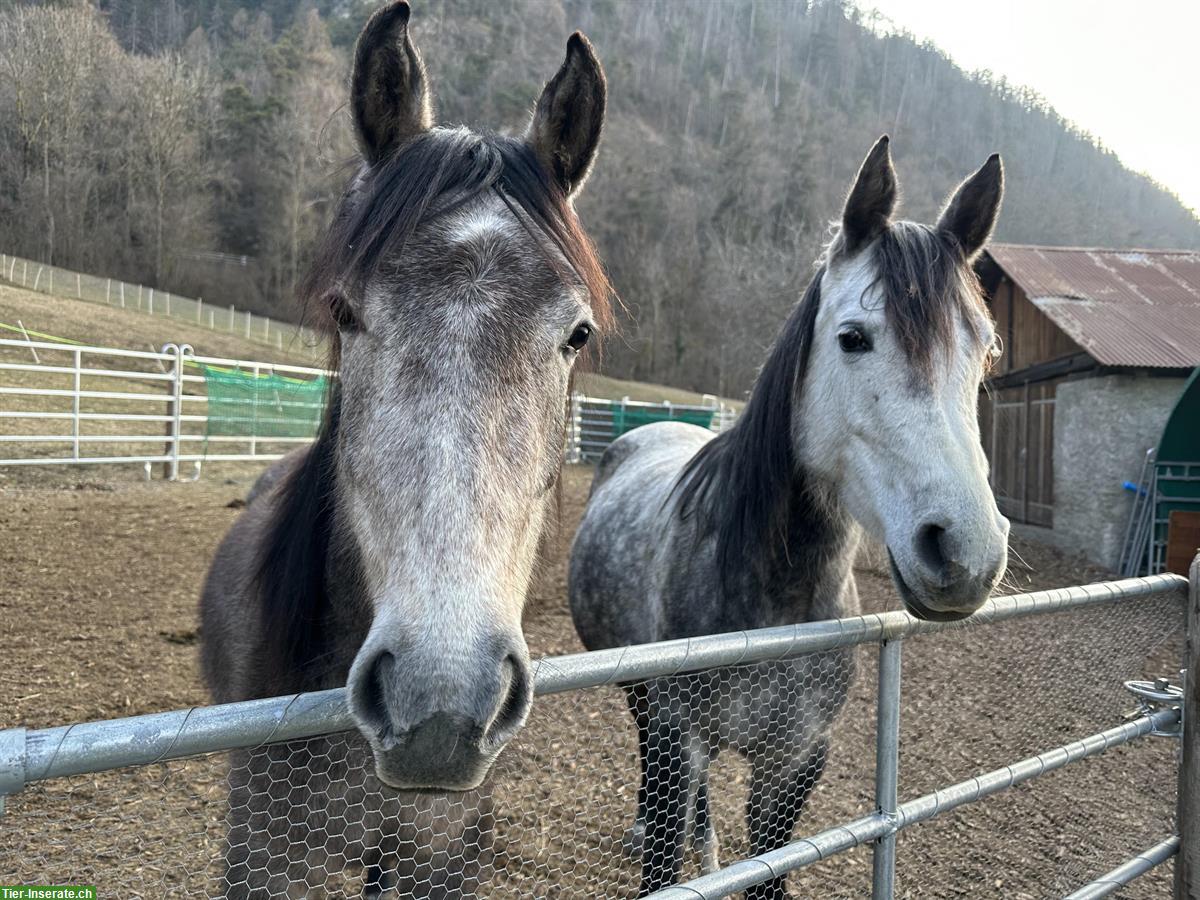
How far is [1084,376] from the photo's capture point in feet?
38.1

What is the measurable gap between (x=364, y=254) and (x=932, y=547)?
1.53 meters

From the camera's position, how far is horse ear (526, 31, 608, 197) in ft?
5.73

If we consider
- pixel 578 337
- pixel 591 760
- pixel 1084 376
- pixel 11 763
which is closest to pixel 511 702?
pixel 11 763

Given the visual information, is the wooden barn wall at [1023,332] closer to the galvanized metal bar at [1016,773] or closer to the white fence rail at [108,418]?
the galvanized metal bar at [1016,773]

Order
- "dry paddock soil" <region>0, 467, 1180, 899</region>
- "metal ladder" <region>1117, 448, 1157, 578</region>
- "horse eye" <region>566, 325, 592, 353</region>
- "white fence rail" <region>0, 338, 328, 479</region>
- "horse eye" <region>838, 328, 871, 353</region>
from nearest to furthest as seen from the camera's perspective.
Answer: "horse eye" <region>566, 325, 592, 353</region> < "horse eye" <region>838, 328, 871, 353</region> < "dry paddock soil" <region>0, 467, 1180, 899</region> < "metal ladder" <region>1117, 448, 1157, 578</region> < "white fence rail" <region>0, 338, 328, 479</region>

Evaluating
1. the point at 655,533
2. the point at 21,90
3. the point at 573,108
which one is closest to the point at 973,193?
the point at 573,108

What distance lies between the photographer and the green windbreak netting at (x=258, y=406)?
1312 centimetres

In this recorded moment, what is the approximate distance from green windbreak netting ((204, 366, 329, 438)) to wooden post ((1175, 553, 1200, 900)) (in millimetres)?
12223

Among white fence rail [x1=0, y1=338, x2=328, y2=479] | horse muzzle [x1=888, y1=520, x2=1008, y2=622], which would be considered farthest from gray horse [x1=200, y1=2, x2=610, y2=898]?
white fence rail [x1=0, y1=338, x2=328, y2=479]

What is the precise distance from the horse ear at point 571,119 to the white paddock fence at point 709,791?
3.76 ft

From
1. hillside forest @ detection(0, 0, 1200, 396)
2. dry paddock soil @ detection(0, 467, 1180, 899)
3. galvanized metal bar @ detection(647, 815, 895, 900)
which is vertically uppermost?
hillside forest @ detection(0, 0, 1200, 396)

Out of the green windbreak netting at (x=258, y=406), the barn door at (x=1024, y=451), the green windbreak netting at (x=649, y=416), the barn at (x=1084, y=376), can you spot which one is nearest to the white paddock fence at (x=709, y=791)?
the barn at (x=1084, y=376)

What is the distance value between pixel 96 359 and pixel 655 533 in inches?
887

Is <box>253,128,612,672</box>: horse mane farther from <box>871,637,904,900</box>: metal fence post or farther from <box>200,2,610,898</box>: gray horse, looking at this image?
<box>871,637,904,900</box>: metal fence post
